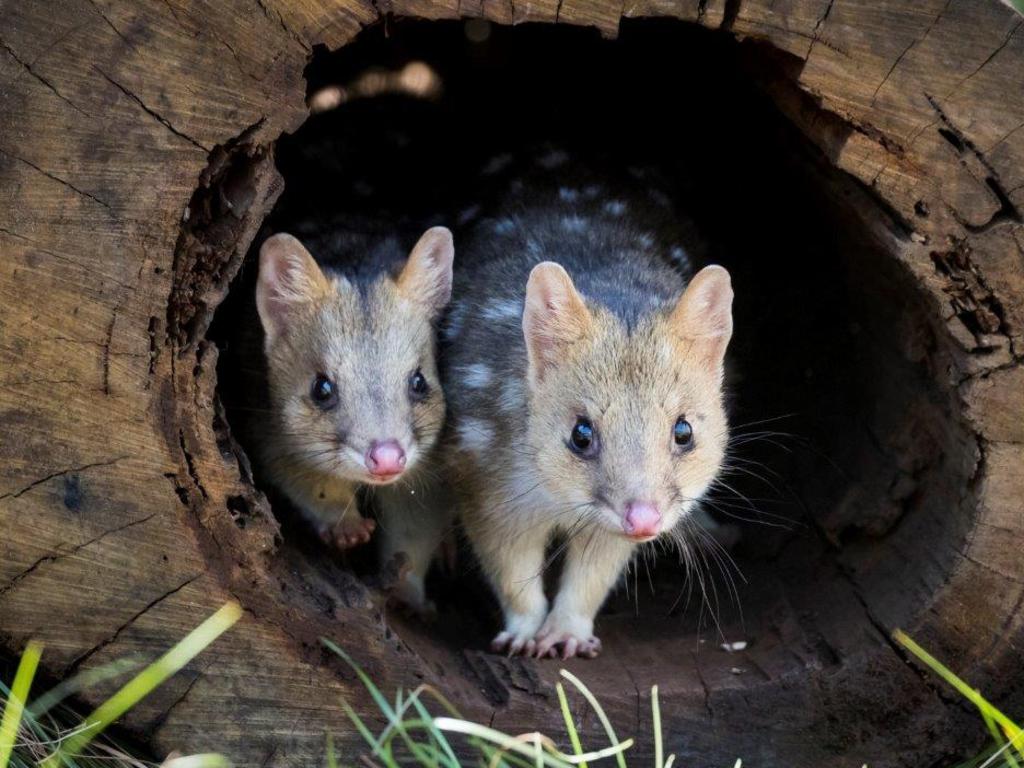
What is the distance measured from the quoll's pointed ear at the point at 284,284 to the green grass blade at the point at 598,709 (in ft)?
5.30

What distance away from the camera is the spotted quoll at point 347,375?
15.3ft

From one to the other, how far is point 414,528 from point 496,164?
1.64 m

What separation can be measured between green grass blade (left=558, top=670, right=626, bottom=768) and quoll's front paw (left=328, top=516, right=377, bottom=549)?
1029 millimetres

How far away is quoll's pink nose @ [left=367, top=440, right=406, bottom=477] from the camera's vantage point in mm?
4469

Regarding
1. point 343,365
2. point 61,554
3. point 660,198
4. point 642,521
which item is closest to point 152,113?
point 61,554

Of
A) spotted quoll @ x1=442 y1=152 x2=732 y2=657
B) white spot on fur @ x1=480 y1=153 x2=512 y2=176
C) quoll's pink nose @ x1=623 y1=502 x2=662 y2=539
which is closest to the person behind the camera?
quoll's pink nose @ x1=623 y1=502 x2=662 y2=539

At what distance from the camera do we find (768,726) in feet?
14.5

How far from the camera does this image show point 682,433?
14.6 ft

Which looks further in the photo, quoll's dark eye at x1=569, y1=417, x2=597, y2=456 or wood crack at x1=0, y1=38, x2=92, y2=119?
quoll's dark eye at x1=569, y1=417, x2=597, y2=456

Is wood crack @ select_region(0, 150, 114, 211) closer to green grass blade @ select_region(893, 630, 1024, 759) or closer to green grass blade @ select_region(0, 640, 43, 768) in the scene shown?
green grass blade @ select_region(0, 640, 43, 768)

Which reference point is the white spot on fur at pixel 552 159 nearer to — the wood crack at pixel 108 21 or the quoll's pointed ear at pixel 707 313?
the quoll's pointed ear at pixel 707 313

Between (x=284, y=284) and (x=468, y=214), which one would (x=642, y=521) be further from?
(x=468, y=214)

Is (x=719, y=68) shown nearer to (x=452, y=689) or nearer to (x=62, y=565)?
(x=452, y=689)

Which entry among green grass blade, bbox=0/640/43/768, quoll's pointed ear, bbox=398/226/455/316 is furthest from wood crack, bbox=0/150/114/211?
quoll's pointed ear, bbox=398/226/455/316
